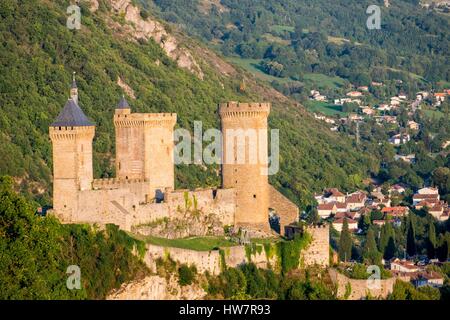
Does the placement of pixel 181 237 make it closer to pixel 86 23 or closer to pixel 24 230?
pixel 24 230

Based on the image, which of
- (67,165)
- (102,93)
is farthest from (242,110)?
(102,93)

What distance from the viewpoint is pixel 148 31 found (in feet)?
412

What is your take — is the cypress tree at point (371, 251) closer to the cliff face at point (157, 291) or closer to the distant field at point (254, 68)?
the cliff face at point (157, 291)

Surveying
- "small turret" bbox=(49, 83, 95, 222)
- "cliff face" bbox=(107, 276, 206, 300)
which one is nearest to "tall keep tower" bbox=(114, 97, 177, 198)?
"small turret" bbox=(49, 83, 95, 222)

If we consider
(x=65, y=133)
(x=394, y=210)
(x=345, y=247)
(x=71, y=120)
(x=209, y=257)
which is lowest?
(x=345, y=247)

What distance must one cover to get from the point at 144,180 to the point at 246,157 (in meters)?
4.67

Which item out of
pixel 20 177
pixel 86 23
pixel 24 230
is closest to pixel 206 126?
pixel 86 23

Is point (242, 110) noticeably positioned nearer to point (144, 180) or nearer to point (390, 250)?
point (144, 180)

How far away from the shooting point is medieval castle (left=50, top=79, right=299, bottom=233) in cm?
5969

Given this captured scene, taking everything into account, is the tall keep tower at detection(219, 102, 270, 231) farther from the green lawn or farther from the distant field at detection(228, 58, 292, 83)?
the distant field at detection(228, 58, 292, 83)

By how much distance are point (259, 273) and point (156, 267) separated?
4447 millimetres

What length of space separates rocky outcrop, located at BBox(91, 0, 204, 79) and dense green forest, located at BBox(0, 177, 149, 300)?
212 feet

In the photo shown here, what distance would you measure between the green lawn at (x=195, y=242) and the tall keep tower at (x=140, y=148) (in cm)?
244

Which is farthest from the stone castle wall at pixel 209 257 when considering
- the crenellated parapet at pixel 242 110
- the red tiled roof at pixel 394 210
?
the red tiled roof at pixel 394 210
